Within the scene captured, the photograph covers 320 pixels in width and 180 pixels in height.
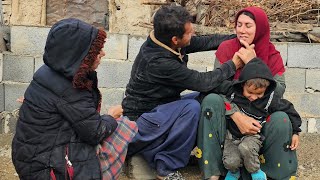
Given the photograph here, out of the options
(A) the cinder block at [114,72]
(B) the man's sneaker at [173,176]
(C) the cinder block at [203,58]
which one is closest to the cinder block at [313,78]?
(C) the cinder block at [203,58]

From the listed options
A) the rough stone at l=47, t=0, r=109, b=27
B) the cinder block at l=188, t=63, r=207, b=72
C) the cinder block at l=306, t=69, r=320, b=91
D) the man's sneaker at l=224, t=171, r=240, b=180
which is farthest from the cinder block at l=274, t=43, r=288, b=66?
the man's sneaker at l=224, t=171, r=240, b=180

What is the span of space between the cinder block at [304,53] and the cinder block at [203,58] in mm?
878

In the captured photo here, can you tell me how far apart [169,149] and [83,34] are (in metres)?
1.27

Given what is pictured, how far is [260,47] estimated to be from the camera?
13.5 feet

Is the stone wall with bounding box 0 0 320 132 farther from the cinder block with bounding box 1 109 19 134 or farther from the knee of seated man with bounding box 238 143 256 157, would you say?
the knee of seated man with bounding box 238 143 256 157

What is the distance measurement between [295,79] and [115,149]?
10.2 feet

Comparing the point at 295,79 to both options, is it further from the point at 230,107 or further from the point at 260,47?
the point at 230,107

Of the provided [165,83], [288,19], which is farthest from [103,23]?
[165,83]

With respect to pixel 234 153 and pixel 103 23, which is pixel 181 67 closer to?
pixel 234 153

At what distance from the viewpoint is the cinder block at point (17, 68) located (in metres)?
5.82

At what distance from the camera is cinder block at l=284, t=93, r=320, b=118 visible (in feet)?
19.3

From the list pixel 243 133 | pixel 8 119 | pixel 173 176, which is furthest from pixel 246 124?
pixel 8 119

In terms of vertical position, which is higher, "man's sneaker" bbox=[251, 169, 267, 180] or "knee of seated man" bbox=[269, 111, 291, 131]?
"knee of seated man" bbox=[269, 111, 291, 131]

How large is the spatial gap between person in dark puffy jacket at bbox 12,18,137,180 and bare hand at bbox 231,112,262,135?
1.06 meters
